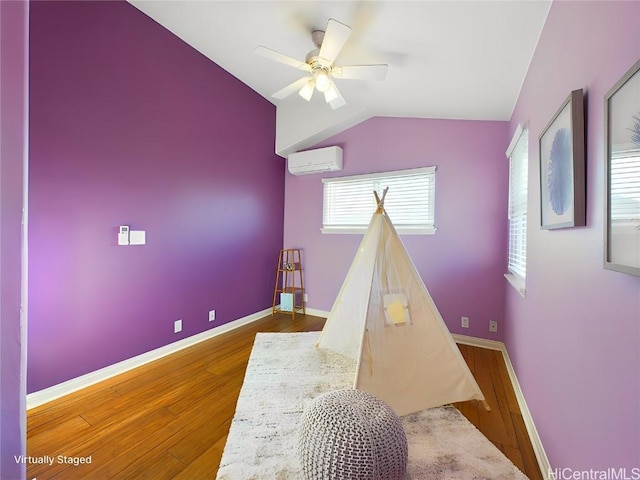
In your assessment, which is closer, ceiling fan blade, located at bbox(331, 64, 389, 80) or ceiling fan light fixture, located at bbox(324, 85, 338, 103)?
ceiling fan blade, located at bbox(331, 64, 389, 80)

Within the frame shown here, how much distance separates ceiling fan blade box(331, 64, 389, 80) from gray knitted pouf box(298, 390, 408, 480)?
7.34 feet

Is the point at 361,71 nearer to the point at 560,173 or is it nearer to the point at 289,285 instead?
the point at 560,173

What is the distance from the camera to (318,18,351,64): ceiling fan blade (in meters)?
1.70

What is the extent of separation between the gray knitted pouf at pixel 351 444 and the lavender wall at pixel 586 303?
679 millimetres

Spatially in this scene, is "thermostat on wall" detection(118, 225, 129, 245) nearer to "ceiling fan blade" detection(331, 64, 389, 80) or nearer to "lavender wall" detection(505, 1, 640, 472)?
"ceiling fan blade" detection(331, 64, 389, 80)

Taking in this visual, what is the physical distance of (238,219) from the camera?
11.6ft

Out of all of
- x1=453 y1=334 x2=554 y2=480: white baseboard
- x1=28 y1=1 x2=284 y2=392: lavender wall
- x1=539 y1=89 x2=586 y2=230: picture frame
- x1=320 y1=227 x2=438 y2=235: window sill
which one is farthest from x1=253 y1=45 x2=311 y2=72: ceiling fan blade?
x1=453 y1=334 x2=554 y2=480: white baseboard

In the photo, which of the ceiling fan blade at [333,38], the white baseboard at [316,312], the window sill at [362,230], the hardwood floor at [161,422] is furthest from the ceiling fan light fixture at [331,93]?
the white baseboard at [316,312]

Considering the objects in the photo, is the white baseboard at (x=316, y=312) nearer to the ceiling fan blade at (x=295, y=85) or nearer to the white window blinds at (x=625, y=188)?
the ceiling fan blade at (x=295, y=85)

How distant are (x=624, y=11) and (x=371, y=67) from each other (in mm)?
1476

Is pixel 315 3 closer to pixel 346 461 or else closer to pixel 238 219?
pixel 238 219

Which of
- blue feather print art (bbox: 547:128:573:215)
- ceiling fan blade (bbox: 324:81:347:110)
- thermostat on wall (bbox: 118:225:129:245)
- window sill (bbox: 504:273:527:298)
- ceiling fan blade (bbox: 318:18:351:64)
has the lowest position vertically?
window sill (bbox: 504:273:527:298)

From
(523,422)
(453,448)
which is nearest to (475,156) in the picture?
(523,422)

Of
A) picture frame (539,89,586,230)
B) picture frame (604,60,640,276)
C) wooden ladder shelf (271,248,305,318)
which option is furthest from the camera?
wooden ladder shelf (271,248,305,318)
